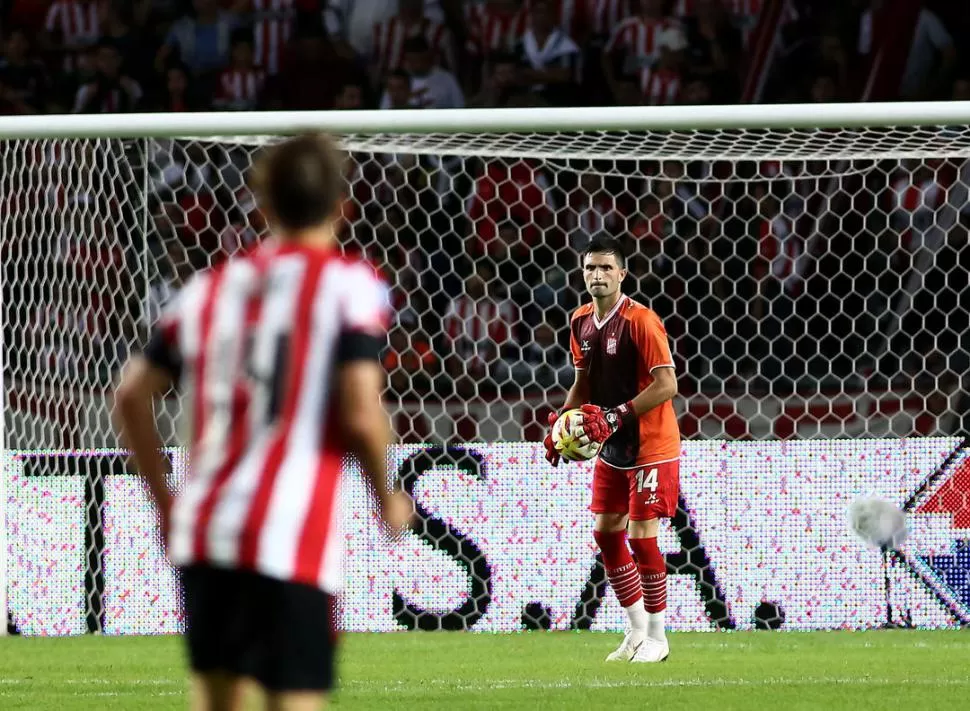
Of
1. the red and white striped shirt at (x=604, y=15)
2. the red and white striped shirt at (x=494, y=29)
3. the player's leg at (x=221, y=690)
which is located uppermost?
the red and white striped shirt at (x=604, y=15)

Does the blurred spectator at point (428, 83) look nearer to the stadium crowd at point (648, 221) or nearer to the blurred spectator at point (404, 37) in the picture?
the stadium crowd at point (648, 221)

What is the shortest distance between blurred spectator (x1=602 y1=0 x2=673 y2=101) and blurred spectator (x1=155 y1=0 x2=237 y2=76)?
9.84 ft

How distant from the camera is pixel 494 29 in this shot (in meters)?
11.6

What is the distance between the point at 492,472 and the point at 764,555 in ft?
4.38

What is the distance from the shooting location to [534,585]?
7.26m

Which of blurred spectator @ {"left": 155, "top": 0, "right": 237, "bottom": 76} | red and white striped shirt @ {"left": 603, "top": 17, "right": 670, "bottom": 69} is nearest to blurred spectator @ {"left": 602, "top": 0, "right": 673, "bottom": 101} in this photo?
red and white striped shirt @ {"left": 603, "top": 17, "right": 670, "bottom": 69}

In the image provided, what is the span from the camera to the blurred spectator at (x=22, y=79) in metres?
11.8

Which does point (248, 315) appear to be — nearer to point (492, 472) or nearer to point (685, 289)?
point (492, 472)

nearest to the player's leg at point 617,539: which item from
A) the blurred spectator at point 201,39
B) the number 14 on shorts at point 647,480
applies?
the number 14 on shorts at point 647,480

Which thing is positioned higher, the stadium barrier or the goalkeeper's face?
the goalkeeper's face

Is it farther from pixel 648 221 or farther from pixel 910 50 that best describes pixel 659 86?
pixel 648 221

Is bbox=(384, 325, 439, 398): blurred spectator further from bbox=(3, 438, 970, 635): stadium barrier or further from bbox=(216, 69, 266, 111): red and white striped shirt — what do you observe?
bbox=(216, 69, 266, 111): red and white striped shirt

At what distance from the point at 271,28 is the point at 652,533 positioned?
7157 mm

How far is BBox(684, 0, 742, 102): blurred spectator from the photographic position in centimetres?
1101
